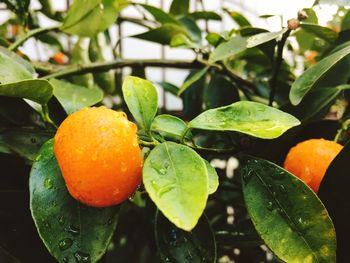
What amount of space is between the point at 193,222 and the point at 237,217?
0.68 meters

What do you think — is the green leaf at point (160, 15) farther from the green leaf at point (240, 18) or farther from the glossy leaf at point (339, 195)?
the glossy leaf at point (339, 195)

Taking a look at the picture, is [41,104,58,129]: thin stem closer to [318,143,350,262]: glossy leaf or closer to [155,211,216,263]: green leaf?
[155,211,216,263]: green leaf

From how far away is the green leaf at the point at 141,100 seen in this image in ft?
1.53

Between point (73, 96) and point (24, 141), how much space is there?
10 centimetres

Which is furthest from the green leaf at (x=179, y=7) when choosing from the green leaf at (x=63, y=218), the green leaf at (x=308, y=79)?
the green leaf at (x=63, y=218)

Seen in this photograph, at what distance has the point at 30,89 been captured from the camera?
1.55 ft

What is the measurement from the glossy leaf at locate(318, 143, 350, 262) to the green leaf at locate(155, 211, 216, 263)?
0.15 m

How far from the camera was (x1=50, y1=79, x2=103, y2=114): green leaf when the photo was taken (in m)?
0.58

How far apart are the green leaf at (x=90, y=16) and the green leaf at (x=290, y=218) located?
1.46 ft

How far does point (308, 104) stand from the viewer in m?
0.62

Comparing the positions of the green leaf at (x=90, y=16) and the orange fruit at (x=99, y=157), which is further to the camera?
the green leaf at (x=90, y=16)

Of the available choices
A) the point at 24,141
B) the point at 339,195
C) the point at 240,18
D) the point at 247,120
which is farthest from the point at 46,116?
the point at 240,18

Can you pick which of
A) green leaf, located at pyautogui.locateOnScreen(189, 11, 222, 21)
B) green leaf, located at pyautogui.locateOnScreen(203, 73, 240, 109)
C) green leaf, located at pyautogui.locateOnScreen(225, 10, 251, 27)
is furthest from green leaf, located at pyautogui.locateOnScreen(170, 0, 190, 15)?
green leaf, located at pyautogui.locateOnScreen(203, 73, 240, 109)

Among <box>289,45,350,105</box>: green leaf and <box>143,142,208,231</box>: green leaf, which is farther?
<box>289,45,350,105</box>: green leaf
